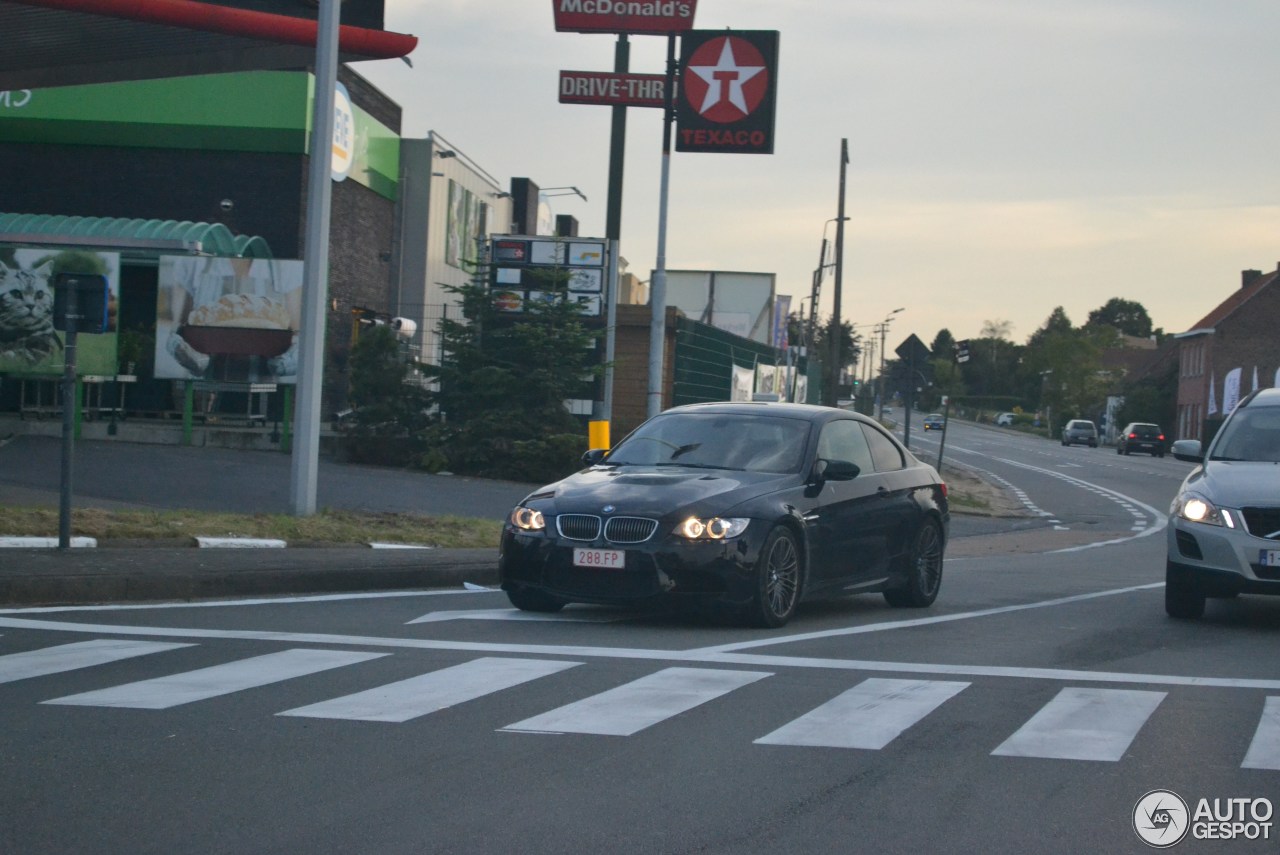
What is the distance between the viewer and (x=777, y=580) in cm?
1024

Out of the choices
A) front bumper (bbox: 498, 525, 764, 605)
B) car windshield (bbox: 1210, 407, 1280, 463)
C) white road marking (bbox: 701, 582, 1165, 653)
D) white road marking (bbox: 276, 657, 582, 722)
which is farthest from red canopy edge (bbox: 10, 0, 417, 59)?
white road marking (bbox: 276, 657, 582, 722)

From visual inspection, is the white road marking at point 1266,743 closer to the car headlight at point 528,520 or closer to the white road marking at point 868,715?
the white road marking at point 868,715

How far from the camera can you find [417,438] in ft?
85.4

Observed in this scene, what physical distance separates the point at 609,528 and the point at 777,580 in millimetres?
1181

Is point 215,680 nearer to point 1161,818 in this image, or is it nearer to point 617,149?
point 1161,818

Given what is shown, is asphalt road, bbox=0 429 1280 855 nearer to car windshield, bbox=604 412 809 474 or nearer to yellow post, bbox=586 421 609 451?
car windshield, bbox=604 412 809 474

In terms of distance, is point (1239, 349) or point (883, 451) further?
point (1239, 349)

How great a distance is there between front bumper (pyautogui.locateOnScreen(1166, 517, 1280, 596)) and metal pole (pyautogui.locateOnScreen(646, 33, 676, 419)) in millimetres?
10729

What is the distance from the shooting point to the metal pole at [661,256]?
21.4 m

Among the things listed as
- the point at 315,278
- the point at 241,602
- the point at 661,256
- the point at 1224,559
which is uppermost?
the point at 661,256

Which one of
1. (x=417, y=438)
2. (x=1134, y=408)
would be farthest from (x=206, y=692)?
(x=1134, y=408)

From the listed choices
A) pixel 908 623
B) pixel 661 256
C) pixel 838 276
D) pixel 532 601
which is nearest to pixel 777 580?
pixel 908 623

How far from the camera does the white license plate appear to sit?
32.3ft

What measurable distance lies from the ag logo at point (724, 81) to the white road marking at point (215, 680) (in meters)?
14.3
